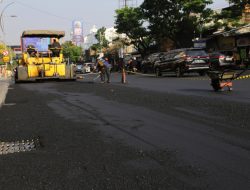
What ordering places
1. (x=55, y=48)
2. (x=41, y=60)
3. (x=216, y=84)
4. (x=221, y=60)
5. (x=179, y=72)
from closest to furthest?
(x=216, y=84) → (x=179, y=72) → (x=41, y=60) → (x=55, y=48) → (x=221, y=60)

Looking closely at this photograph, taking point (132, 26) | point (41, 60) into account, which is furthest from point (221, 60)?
point (132, 26)

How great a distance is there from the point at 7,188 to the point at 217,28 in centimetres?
4423

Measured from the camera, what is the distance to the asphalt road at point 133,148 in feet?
16.5

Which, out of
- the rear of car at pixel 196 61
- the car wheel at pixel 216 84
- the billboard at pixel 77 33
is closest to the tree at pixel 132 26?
the rear of car at pixel 196 61

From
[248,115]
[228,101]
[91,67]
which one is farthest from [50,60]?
[91,67]

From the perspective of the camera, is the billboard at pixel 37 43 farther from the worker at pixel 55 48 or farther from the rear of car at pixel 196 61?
the rear of car at pixel 196 61

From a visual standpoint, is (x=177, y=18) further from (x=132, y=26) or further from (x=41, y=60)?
(x=41, y=60)

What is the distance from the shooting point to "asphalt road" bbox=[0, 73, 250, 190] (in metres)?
5.04

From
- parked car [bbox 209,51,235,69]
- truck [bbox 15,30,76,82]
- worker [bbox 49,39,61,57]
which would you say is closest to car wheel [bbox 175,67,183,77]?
parked car [bbox 209,51,235,69]

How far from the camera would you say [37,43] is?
31672 mm

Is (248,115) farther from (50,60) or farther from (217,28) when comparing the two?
(217,28)

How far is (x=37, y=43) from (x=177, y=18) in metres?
21.2

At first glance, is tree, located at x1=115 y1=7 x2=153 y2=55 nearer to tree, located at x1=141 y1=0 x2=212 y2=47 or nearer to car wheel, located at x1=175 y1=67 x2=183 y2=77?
tree, located at x1=141 y1=0 x2=212 y2=47

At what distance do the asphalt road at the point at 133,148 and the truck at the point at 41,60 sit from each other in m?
18.3
